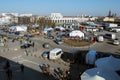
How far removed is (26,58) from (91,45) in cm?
1110

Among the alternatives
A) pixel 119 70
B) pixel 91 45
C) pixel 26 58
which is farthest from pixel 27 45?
pixel 119 70

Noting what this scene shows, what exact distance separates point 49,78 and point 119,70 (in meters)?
5.13

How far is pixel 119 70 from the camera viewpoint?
14055mm

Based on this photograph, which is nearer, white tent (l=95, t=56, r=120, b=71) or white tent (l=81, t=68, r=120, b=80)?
white tent (l=81, t=68, r=120, b=80)

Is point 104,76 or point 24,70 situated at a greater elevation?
point 104,76

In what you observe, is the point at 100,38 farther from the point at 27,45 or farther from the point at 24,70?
the point at 24,70

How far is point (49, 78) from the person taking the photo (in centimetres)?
1488

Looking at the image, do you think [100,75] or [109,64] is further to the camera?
[109,64]

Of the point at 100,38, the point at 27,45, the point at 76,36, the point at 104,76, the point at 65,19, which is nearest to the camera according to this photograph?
the point at 104,76

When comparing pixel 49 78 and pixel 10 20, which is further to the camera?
pixel 10 20

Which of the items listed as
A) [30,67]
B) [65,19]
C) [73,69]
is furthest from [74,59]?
[65,19]

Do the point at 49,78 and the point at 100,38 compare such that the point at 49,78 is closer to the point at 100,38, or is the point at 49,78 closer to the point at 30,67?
the point at 30,67

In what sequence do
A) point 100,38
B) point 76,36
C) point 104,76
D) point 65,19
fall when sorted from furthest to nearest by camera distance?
point 65,19, point 76,36, point 100,38, point 104,76

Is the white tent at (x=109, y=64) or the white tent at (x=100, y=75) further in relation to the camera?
the white tent at (x=109, y=64)
